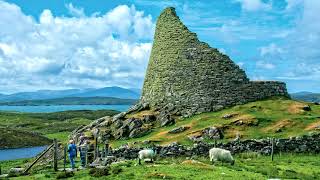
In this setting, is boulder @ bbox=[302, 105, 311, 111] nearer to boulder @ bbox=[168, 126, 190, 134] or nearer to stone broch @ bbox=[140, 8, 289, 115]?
stone broch @ bbox=[140, 8, 289, 115]

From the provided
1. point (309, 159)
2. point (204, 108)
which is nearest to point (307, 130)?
point (309, 159)

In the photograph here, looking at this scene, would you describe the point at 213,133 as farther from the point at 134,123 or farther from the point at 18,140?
the point at 18,140

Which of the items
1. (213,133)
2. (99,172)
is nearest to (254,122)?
(213,133)

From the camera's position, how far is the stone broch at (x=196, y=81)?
2406 inches

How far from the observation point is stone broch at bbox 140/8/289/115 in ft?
201

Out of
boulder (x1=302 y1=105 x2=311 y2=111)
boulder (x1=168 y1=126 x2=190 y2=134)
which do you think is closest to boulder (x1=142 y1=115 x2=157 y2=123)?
boulder (x1=168 y1=126 x2=190 y2=134)

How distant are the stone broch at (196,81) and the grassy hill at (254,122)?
1803mm

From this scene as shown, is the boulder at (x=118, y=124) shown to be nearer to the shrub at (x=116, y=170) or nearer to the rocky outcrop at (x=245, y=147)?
the rocky outcrop at (x=245, y=147)

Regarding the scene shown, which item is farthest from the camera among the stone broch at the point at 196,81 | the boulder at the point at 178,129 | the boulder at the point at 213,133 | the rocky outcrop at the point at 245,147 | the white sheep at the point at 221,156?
the stone broch at the point at 196,81

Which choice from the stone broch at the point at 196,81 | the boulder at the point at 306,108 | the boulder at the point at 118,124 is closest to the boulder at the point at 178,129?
the stone broch at the point at 196,81

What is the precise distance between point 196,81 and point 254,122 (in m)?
10.9

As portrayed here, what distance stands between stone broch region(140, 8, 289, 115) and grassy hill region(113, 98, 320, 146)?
71.0 inches

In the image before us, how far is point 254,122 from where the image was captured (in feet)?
176

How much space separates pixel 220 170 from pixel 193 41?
33707 mm
